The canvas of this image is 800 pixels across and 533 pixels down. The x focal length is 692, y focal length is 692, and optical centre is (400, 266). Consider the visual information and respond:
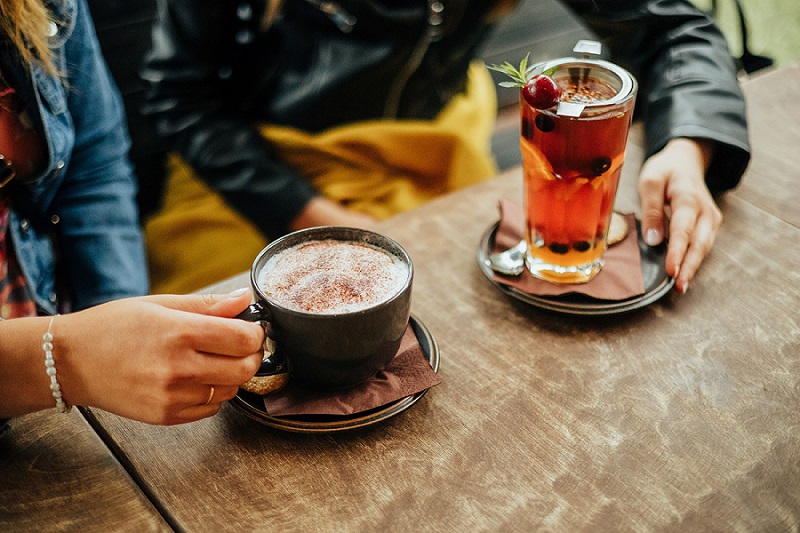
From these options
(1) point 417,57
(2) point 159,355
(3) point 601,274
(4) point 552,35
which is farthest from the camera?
(4) point 552,35

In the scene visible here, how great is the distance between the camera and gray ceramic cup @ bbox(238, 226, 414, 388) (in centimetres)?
70

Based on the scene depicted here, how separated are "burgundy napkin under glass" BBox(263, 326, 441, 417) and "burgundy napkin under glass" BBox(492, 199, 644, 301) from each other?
21 cm

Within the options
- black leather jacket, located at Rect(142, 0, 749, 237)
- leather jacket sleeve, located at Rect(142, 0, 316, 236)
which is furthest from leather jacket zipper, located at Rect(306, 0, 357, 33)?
leather jacket sleeve, located at Rect(142, 0, 316, 236)

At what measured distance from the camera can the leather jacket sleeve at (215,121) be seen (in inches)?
62.1

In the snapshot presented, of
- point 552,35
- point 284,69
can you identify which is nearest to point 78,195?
point 284,69

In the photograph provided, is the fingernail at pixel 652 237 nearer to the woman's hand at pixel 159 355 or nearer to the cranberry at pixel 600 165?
the cranberry at pixel 600 165

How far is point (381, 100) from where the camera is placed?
175 cm

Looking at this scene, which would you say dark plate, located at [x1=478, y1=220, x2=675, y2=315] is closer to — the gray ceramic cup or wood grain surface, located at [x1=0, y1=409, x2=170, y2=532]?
the gray ceramic cup

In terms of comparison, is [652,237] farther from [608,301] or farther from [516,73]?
[516,73]

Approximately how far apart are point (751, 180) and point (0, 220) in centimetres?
121

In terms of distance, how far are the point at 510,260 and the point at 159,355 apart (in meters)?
0.50

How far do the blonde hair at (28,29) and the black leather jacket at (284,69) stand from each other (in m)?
0.55

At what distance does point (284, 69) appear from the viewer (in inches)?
65.9

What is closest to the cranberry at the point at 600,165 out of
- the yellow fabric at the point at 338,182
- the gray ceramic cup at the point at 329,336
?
the gray ceramic cup at the point at 329,336
